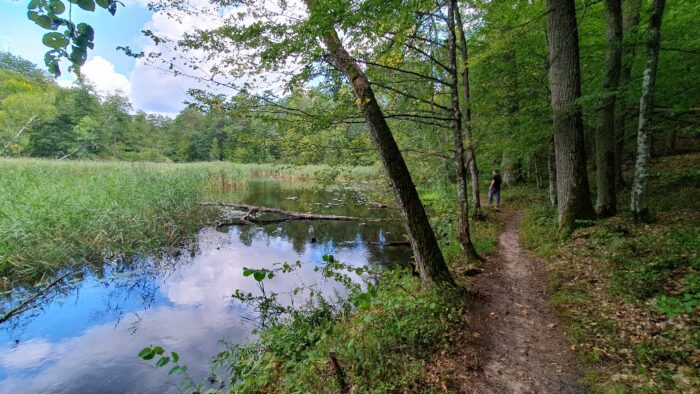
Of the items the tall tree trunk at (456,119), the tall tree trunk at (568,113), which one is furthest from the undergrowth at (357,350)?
the tall tree trunk at (568,113)

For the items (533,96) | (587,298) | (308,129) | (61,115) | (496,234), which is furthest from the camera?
(61,115)

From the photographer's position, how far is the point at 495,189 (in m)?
12.3

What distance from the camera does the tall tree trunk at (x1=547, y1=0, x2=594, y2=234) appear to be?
6.38 m

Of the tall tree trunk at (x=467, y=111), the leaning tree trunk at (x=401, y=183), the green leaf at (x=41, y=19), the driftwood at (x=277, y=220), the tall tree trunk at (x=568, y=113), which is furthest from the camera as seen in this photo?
the driftwood at (x=277, y=220)

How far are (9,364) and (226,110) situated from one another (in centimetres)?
482

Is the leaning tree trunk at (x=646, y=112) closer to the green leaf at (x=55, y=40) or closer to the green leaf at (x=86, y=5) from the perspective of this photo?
the green leaf at (x=86, y=5)

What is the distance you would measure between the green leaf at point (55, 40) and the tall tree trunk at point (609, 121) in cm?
855

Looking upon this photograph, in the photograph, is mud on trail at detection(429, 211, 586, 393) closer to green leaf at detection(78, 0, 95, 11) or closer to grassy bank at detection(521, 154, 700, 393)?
grassy bank at detection(521, 154, 700, 393)

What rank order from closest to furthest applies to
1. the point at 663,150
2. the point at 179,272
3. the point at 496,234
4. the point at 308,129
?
the point at 308,129
the point at 179,272
the point at 496,234
the point at 663,150

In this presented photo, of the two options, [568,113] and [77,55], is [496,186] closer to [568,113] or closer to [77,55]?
[568,113]

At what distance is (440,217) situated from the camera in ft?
34.3

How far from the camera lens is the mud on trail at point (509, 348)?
3008mm

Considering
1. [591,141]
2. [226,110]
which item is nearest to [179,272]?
[226,110]

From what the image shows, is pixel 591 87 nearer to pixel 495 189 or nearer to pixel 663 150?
pixel 495 189
